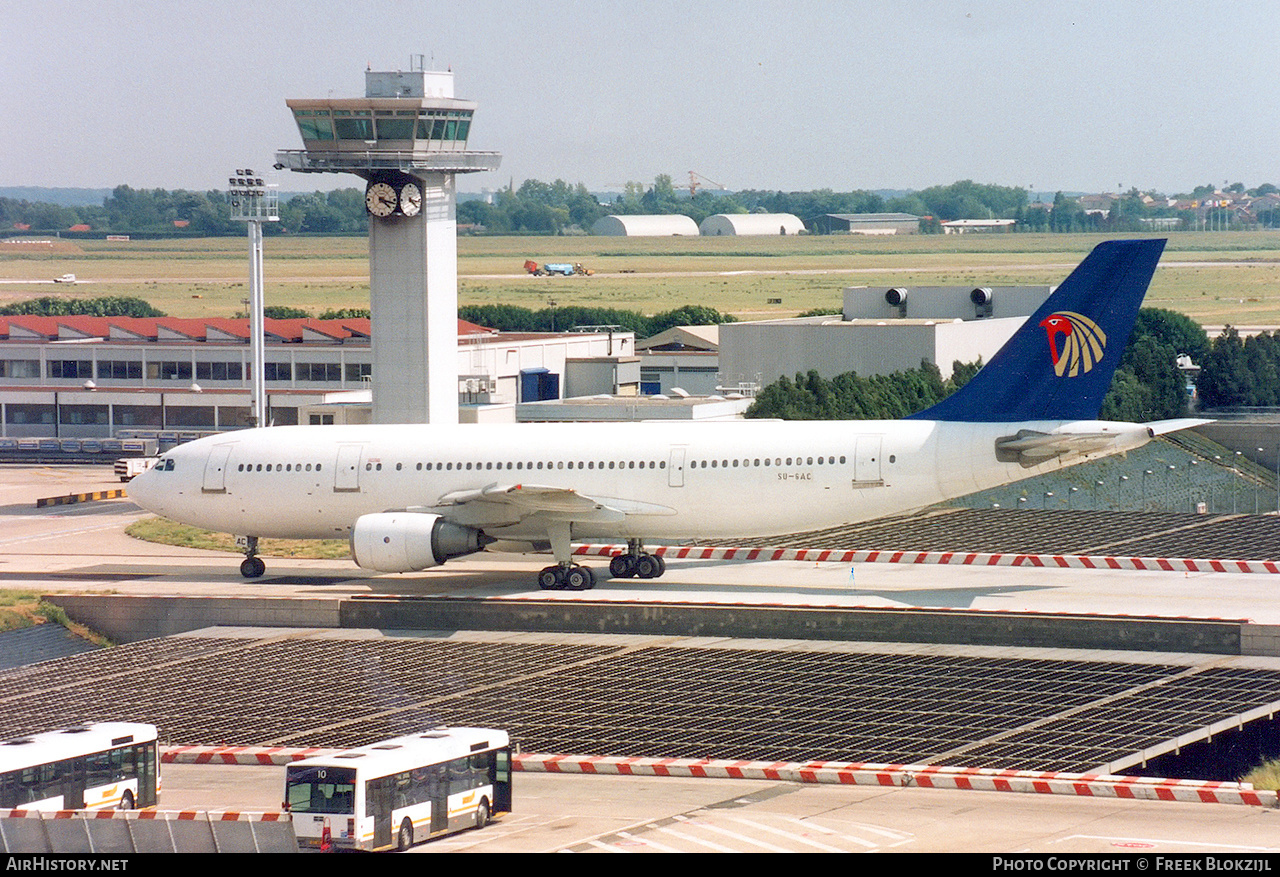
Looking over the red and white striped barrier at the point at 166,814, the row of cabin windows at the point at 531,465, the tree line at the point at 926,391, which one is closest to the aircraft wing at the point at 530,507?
the row of cabin windows at the point at 531,465

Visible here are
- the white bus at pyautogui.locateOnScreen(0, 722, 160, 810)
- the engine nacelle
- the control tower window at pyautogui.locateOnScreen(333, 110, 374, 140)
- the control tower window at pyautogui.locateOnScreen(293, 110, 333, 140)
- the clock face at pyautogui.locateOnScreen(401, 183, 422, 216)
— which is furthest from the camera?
the control tower window at pyautogui.locateOnScreen(293, 110, 333, 140)

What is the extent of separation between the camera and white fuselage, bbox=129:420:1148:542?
135 feet

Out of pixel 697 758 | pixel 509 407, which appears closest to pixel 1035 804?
pixel 697 758

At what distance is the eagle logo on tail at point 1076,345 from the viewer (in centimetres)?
4041

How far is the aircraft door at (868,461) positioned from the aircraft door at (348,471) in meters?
13.7

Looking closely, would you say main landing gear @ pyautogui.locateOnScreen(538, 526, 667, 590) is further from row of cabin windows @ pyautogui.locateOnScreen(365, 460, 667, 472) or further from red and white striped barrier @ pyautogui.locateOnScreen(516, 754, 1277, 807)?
red and white striped barrier @ pyautogui.locateOnScreen(516, 754, 1277, 807)

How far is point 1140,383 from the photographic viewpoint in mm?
98188

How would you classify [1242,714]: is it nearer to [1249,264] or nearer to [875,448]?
[875,448]

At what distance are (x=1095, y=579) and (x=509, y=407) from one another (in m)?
37.2

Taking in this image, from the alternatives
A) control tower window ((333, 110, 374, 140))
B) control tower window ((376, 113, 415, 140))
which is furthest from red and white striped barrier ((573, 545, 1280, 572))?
control tower window ((333, 110, 374, 140))

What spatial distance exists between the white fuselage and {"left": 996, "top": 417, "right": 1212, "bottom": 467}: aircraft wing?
13cm

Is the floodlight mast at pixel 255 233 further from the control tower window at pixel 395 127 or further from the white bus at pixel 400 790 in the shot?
the white bus at pixel 400 790

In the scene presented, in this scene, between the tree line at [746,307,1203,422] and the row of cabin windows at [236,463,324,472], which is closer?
the row of cabin windows at [236,463,324,472]
